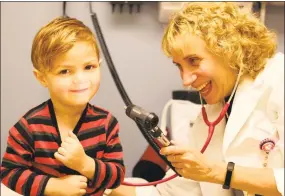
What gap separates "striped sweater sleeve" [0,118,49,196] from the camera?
1.10 metres

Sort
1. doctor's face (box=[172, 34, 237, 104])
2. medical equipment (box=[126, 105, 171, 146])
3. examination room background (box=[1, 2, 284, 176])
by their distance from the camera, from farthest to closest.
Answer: examination room background (box=[1, 2, 284, 176]) < doctor's face (box=[172, 34, 237, 104]) < medical equipment (box=[126, 105, 171, 146])

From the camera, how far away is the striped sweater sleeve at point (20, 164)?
1.10 meters

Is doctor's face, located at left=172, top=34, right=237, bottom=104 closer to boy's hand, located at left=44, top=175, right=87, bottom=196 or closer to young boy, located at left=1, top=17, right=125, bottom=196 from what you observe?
young boy, located at left=1, top=17, right=125, bottom=196

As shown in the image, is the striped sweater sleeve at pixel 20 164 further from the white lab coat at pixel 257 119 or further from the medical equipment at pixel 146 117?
the white lab coat at pixel 257 119

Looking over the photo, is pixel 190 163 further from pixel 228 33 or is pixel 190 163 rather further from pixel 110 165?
pixel 228 33

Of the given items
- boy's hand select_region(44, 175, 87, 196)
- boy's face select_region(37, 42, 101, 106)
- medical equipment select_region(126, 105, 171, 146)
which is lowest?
boy's hand select_region(44, 175, 87, 196)

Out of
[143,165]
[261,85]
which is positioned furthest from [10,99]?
[261,85]

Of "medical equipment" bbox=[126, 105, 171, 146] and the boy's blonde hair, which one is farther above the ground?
the boy's blonde hair

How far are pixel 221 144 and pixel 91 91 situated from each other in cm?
50

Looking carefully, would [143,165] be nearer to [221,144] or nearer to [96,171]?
[221,144]

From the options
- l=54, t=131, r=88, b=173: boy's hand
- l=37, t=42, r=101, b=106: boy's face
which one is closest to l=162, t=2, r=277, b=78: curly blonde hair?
l=37, t=42, r=101, b=106: boy's face

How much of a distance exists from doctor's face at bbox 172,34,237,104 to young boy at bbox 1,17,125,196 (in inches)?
9.7

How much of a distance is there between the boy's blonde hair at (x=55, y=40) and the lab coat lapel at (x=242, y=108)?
1.46 feet

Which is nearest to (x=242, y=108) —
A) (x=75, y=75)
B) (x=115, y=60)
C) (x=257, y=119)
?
(x=257, y=119)
